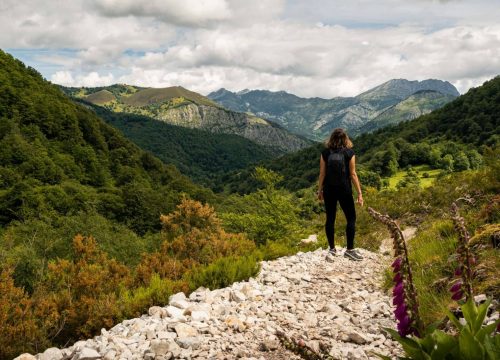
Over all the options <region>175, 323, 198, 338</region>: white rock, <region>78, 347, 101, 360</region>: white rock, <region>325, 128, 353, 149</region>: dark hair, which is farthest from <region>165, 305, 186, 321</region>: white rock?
<region>325, 128, 353, 149</region>: dark hair

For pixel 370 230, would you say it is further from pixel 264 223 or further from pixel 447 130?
pixel 447 130

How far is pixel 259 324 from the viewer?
210 inches

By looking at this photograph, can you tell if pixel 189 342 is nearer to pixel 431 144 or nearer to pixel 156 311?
pixel 156 311

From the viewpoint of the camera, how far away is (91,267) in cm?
731

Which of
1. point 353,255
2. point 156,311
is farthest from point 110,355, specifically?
point 353,255

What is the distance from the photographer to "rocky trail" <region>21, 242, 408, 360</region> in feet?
14.9

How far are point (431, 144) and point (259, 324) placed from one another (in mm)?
110320

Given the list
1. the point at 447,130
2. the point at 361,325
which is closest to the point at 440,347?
the point at 361,325

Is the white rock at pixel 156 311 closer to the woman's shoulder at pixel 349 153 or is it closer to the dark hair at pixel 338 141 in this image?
the dark hair at pixel 338 141

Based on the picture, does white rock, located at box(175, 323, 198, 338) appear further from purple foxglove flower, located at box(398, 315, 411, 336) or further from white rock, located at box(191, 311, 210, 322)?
purple foxglove flower, located at box(398, 315, 411, 336)

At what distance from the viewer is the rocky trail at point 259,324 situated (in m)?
4.55

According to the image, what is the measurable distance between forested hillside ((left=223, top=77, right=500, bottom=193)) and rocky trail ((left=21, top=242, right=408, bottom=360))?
193ft

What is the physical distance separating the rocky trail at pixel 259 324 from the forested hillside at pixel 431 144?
58911 mm

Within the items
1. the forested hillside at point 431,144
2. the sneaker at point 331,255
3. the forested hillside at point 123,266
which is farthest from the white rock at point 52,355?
the forested hillside at point 431,144
